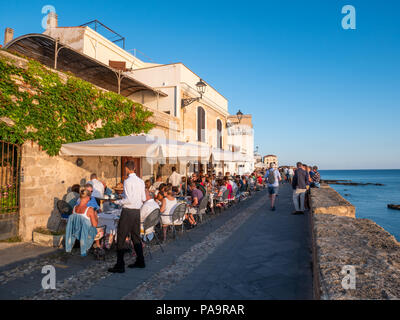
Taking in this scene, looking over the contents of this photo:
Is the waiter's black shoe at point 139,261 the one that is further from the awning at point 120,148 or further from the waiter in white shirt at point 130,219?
the awning at point 120,148

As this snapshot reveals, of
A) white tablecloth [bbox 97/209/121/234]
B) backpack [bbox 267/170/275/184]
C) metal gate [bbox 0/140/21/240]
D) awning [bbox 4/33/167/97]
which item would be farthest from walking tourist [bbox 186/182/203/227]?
awning [bbox 4/33/167/97]

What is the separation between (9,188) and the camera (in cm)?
598

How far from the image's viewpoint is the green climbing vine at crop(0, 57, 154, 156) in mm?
5891

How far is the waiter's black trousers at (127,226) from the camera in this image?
4055mm

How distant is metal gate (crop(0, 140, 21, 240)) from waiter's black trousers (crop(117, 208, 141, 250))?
3.49 metres

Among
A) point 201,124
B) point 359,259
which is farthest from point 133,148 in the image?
point 201,124

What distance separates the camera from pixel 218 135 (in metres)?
21.1

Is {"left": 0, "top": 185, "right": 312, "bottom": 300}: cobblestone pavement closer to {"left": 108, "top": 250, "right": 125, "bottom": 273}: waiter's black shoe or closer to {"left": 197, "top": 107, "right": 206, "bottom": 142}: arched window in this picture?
{"left": 108, "top": 250, "right": 125, "bottom": 273}: waiter's black shoe

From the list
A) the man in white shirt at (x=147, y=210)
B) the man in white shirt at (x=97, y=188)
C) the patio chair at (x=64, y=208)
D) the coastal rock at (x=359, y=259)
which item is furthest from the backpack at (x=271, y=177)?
the patio chair at (x=64, y=208)

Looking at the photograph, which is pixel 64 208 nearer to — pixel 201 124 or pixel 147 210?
pixel 147 210

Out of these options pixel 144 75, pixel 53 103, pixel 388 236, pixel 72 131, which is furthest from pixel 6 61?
pixel 144 75

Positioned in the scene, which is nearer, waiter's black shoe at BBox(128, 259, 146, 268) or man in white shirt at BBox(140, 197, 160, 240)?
waiter's black shoe at BBox(128, 259, 146, 268)

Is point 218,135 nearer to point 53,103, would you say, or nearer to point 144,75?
point 144,75

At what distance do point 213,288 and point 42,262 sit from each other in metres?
3.19
